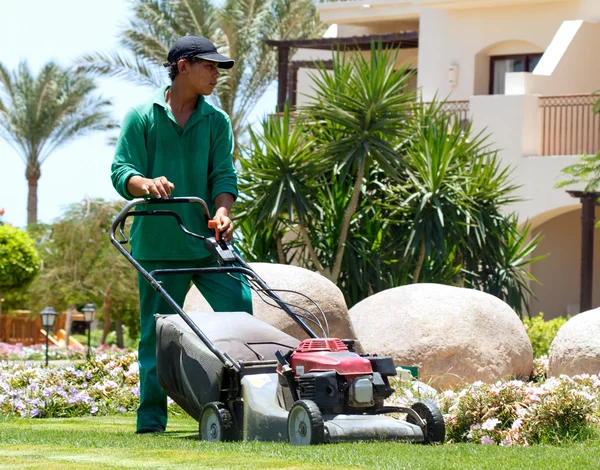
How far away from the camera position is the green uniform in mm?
7219

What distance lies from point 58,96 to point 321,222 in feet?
67.1

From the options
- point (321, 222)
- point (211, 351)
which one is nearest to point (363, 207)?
point (321, 222)

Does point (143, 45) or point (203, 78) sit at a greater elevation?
point (143, 45)

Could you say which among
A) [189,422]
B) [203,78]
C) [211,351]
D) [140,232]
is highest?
[203,78]

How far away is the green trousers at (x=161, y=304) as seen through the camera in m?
7.25

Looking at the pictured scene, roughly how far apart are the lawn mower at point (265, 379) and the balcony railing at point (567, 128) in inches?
693

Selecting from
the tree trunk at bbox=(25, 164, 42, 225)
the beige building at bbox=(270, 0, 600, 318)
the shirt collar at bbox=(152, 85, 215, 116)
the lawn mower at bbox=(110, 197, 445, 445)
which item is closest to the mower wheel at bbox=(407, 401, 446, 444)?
the lawn mower at bbox=(110, 197, 445, 445)

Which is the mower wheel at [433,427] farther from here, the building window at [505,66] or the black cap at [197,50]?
the building window at [505,66]

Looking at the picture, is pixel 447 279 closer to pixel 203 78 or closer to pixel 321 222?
pixel 321 222

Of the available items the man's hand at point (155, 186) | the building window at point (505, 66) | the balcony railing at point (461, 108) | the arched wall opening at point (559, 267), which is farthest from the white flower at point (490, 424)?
the building window at point (505, 66)

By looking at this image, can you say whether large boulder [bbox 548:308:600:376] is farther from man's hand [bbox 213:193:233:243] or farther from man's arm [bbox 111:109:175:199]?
man's arm [bbox 111:109:175:199]

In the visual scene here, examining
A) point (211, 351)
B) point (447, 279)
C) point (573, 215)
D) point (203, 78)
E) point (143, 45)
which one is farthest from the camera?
point (143, 45)

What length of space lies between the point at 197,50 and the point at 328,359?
2.21 metres

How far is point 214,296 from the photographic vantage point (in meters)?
7.29
